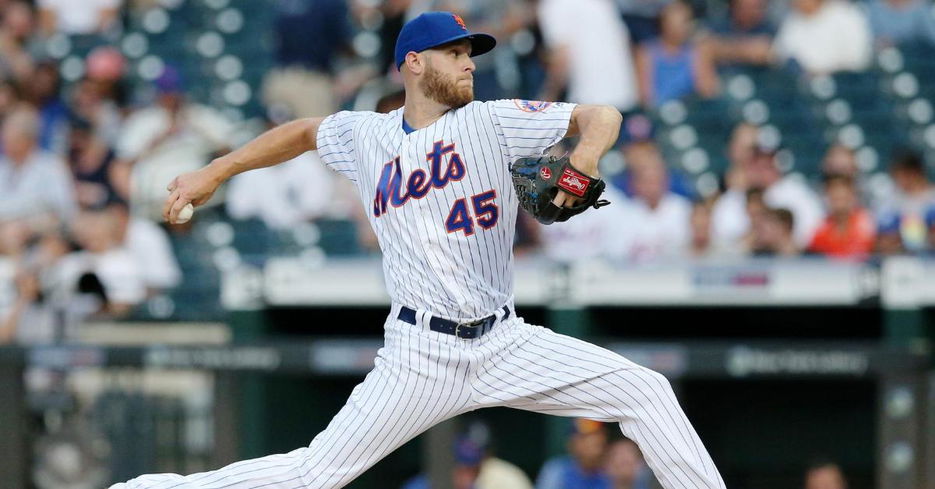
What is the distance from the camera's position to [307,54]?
29.5ft

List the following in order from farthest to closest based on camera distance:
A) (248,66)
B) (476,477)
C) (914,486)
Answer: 1. (248,66)
2. (476,477)
3. (914,486)

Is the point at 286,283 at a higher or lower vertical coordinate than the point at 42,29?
lower

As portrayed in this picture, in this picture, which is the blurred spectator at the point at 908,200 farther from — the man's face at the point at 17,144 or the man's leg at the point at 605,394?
the man's face at the point at 17,144

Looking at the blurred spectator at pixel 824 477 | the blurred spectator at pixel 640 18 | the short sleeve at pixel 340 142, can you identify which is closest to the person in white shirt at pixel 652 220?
the blurred spectator at pixel 824 477

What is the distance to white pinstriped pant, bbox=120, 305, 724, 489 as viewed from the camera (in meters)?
3.67

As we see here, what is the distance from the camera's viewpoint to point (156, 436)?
643 cm

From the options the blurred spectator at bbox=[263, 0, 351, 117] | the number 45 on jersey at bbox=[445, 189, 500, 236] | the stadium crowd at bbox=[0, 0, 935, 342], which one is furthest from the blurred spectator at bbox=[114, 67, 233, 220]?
the number 45 on jersey at bbox=[445, 189, 500, 236]

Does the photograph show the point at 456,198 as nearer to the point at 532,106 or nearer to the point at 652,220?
the point at 532,106

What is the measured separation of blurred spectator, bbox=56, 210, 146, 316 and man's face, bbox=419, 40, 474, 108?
3269mm

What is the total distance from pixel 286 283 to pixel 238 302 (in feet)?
0.77

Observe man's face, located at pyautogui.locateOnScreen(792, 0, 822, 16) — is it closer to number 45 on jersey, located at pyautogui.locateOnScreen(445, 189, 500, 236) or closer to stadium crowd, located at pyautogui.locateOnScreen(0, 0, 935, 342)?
stadium crowd, located at pyautogui.locateOnScreen(0, 0, 935, 342)

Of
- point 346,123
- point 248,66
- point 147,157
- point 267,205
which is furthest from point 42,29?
point 346,123

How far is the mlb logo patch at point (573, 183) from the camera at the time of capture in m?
3.29

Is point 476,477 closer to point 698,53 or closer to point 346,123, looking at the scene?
point 346,123
